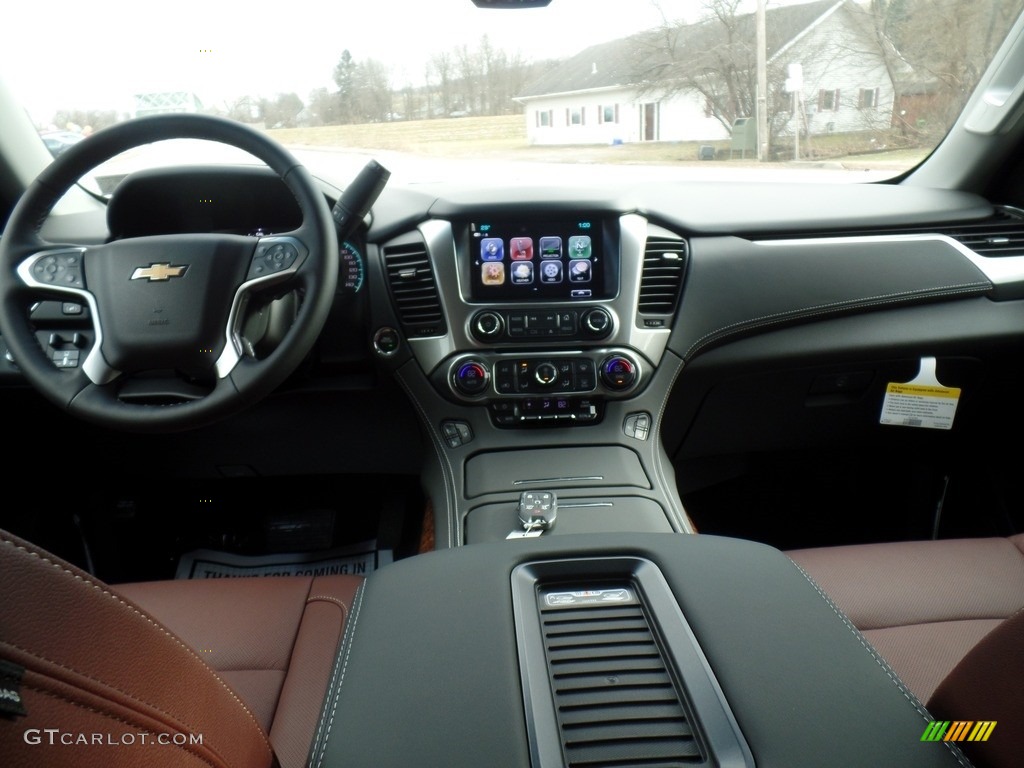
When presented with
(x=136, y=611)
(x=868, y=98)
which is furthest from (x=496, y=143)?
(x=136, y=611)

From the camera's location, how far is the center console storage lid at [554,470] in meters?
1.76

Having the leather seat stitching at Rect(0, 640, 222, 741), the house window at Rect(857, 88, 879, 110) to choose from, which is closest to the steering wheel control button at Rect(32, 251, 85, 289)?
the leather seat stitching at Rect(0, 640, 222, 741)

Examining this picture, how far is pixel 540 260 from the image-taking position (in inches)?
74.7

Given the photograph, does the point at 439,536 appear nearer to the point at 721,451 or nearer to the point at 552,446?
the point at 552,446

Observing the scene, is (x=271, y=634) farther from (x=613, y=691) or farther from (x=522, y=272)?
(x=522, y=272)

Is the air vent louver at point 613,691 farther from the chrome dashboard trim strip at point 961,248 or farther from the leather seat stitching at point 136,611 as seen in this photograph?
the chrome dashboard trim strip at point 961,248

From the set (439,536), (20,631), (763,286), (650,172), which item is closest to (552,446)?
(439,536)

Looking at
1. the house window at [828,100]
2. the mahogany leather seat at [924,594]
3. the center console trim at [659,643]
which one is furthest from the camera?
the house window at [828,100]

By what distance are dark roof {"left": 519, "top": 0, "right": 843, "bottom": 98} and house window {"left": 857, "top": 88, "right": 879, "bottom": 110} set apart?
246mm

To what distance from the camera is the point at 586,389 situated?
191cm

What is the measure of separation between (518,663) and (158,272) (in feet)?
3.34

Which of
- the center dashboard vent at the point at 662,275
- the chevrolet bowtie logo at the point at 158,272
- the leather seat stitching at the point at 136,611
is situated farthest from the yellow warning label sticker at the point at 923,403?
the leather seat stitching at the point at 136,611

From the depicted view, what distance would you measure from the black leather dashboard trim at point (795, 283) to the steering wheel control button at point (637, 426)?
7.5 inches

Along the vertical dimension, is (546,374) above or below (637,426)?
above
